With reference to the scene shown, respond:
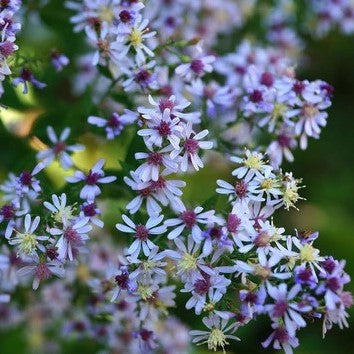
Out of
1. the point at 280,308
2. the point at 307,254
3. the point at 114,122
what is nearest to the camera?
the point at 280,308

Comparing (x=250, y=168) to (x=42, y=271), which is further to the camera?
(x=250, y=168)

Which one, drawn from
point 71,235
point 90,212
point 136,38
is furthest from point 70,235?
point 136,38

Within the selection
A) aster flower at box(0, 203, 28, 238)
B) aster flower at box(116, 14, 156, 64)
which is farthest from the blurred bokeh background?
aster flower at box(0, 203, 28, 238)

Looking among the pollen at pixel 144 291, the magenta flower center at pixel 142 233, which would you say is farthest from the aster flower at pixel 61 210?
the pollen at pixel 144 291

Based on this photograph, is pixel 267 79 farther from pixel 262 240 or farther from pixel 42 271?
pixel 42 271

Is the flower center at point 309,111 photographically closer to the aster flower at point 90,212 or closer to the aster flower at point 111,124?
the aster flower at point 111,124

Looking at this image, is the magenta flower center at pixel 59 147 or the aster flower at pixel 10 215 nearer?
the aster flower at pixel 10 215
